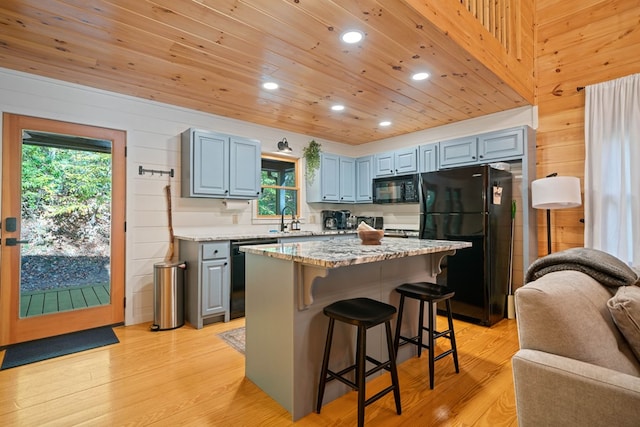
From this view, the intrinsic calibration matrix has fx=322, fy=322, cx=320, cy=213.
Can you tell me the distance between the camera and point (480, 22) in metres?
2.73

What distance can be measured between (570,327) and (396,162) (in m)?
4.01

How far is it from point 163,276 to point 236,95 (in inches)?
81.2

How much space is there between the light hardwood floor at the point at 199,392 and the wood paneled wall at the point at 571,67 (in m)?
2.10

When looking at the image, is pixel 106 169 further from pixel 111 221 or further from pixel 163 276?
pixel 163 276

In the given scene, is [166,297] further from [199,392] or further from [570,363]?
[570,363]

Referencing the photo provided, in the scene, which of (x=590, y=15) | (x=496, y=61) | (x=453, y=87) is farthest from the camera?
(x=590, y=15)

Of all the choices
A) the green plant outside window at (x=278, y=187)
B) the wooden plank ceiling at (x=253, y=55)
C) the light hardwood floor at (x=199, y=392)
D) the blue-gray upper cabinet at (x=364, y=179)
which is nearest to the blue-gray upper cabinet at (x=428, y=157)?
the wooden plank ceiling at (x=253, y=55)

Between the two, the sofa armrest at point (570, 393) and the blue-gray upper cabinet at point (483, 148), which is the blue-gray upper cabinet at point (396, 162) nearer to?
the blue-gray upper cabinet at point (483, 148)

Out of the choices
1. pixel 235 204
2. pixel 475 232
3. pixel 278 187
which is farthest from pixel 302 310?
pixel 278 187

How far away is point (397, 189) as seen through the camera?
16.2 feet

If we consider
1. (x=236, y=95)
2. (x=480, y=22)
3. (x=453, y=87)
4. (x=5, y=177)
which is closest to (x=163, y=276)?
(x=5, y=177)

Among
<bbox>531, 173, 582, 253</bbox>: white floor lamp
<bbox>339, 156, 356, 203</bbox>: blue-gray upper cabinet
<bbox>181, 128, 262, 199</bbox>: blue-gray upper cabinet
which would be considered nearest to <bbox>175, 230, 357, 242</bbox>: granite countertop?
<bbox>181, 128, 262, 199</bbox>: blue-gray upper cabinet

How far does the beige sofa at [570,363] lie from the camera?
1004 mm

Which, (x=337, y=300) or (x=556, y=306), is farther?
(x=337, y=300)
